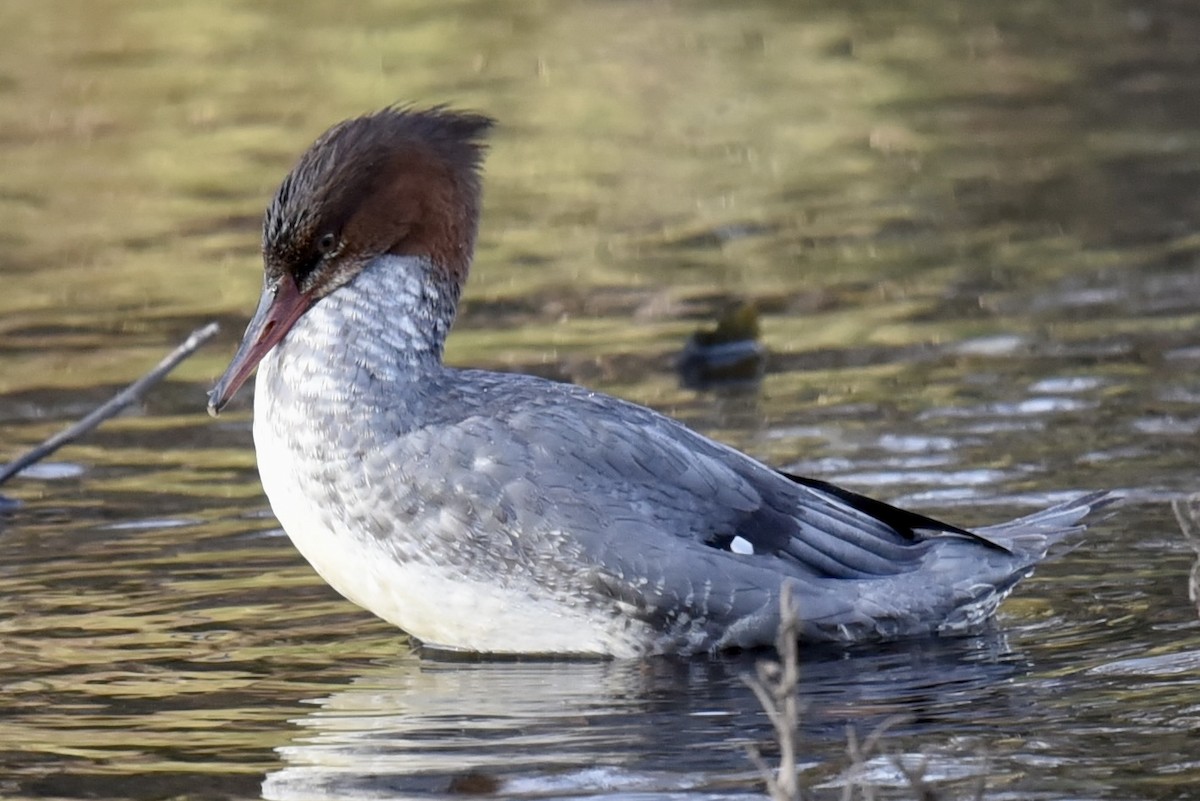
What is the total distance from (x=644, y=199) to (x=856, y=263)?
2.43 m

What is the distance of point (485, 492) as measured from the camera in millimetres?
6840

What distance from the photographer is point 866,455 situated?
9.30 meters

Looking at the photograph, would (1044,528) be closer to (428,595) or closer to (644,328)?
(428,595)

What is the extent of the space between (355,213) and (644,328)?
4.57 m

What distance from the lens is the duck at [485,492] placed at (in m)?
6.84

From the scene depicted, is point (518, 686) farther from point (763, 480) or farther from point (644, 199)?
point (644, 199)

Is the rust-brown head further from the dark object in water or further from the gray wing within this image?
the dark object in water

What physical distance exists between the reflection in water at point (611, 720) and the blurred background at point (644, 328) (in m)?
0.02

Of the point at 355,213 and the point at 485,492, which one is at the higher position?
the point at 355,213

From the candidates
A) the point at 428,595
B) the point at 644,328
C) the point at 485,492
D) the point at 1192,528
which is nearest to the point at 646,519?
the point at 485,492

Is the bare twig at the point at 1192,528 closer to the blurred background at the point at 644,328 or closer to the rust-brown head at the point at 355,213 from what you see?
the blurred background at the point at 644,328

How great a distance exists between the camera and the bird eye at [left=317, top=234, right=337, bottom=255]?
7.19m

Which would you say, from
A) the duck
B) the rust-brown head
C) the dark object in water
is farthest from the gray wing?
the dark object in water

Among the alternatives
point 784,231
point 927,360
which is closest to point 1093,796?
point 927,360
